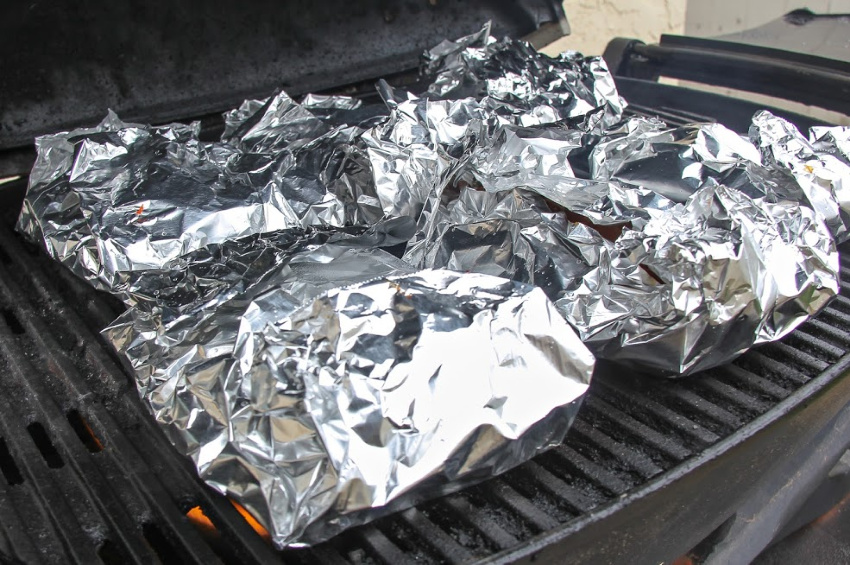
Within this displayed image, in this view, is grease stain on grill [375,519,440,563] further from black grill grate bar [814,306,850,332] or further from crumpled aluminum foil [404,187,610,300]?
black grill grate bar [814,306,850,332]

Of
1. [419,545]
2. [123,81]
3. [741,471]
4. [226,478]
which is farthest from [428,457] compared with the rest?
[123,81]

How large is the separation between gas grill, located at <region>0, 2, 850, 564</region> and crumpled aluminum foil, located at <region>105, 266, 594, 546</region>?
57 mm

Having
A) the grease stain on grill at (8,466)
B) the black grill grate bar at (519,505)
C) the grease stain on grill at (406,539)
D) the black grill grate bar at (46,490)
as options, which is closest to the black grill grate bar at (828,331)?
the black grill grate bar at (519,505)

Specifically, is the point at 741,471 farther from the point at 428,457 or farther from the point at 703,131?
the point at 703,131

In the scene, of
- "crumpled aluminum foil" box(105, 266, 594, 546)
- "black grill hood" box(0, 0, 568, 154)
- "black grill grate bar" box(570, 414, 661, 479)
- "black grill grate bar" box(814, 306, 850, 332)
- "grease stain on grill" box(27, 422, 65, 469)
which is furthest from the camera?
"black grill hood" box(0, 0, 568, 154)

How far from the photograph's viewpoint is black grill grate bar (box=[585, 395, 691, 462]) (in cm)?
77

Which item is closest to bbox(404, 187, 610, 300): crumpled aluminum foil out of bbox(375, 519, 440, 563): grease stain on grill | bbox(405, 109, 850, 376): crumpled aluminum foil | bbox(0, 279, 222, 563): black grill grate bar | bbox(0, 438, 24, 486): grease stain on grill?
bbox(405, 109, 850, 376): crumpled aluminum foil

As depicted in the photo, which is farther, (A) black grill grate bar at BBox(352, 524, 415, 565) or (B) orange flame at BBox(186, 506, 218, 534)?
(B) orange flame at BBox(186, 506, 218, 534)

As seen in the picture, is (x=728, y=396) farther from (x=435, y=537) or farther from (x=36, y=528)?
(x=36, y=528)

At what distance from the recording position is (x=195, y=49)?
4.91ft

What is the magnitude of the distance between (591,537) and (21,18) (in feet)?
4.47

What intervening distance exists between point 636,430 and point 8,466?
80 cm

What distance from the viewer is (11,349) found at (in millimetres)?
986

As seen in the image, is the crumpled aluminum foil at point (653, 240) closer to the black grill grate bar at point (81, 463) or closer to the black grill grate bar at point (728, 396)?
the black grill grate bar at point (728, 396)
